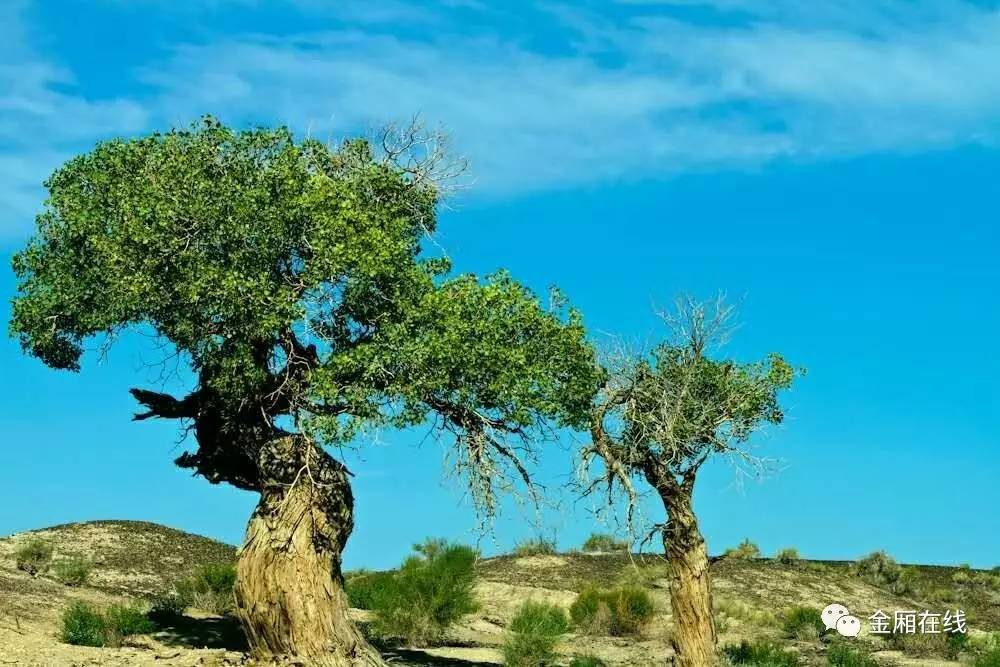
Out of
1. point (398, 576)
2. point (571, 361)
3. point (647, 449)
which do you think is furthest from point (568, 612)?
point (571, 361)

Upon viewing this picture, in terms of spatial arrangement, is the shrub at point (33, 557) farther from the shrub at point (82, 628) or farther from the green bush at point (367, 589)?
the shrub at point (82, 628)

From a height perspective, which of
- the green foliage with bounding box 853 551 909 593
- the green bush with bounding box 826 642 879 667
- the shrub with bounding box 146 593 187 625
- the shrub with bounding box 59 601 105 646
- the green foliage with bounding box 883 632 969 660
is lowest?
the shrub with bounding box 59 601 105 646

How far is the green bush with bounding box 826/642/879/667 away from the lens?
97.3 feet

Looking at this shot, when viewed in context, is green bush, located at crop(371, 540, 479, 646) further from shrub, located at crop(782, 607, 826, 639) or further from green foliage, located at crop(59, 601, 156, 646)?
shrub, located at crop(782, 607, 826, 639)

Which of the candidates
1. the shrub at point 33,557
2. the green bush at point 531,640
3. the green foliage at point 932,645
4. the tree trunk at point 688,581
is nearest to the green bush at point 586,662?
the green bush at point 531,640

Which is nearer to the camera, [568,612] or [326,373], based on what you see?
[326,373]

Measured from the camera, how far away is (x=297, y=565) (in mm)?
22016

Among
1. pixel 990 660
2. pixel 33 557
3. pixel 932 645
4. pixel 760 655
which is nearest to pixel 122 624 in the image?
pixel 33 557

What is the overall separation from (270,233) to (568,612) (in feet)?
60.5

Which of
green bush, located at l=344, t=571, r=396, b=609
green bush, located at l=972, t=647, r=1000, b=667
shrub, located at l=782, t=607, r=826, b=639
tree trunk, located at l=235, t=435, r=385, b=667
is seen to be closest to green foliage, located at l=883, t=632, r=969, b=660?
shrub, located at l=782, t=607, r=826, b=639

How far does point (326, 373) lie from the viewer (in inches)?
813

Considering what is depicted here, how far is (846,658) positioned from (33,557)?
21849mm

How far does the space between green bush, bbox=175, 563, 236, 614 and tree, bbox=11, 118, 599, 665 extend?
29.4ft

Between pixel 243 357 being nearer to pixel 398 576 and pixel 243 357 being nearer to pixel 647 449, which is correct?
pixel 647 449
